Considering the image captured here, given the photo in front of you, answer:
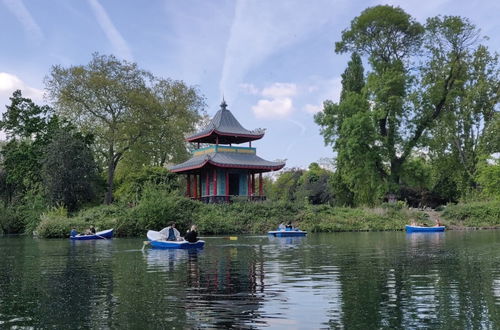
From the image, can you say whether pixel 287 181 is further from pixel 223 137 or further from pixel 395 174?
pixel 223 137

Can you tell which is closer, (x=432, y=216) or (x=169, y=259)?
(x=169, y=259)

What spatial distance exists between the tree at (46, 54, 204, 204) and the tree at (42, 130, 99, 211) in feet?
18.9

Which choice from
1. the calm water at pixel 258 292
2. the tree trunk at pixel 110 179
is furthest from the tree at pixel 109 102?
the calm water at pixel 258 292

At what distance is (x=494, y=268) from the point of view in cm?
1680

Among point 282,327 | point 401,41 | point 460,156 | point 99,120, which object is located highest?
point 401,41

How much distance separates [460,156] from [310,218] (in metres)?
23.6

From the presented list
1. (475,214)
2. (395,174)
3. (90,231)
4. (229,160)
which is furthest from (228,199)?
(475,214)

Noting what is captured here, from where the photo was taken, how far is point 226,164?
4912 cm

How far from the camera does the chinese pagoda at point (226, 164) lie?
50.2 m

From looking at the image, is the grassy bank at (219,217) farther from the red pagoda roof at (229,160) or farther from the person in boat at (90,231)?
the red pagoda roof at (229,160)

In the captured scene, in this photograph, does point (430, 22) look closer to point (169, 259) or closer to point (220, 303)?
point (169, 259)

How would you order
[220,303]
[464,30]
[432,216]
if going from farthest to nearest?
1. [464,30]
2. [432,216]
3. [220,303]

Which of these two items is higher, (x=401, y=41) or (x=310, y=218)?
(x=401, y=41)

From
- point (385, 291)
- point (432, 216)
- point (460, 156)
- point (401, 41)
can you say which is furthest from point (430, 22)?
point (385, 291)
